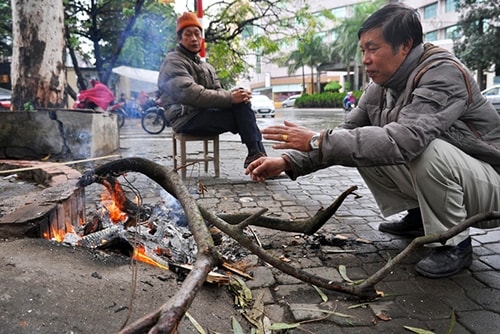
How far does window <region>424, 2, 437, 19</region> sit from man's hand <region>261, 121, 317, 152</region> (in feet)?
166

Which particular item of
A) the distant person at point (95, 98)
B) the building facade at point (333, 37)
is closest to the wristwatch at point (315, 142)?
the distant person at point (95, 98)

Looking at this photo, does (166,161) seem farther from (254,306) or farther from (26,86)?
(254,306)

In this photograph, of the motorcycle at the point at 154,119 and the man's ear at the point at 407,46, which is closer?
the man's ear at the point at 407,46

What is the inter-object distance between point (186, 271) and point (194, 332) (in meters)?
0.46

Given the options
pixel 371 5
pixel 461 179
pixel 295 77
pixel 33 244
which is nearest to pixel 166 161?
pixel 33 244

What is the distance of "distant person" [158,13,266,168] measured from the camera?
431cm

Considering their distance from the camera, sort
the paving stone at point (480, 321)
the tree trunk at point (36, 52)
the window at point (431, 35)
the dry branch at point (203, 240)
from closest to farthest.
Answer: the dry branch at point (203, 240), the paving stone at point (480, 321), the tree trunk at point (36, 52), the window at point (431, 35)

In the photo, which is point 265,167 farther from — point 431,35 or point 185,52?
point 431,35

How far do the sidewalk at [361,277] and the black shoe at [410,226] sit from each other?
0.30 feet

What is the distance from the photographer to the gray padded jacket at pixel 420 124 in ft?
6.82

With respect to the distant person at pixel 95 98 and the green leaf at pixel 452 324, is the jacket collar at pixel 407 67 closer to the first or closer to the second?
the green leaf at pixel 452 324

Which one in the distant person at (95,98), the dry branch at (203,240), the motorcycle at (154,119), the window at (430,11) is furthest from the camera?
the window at (430,11)

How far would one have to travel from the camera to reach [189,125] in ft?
14.8

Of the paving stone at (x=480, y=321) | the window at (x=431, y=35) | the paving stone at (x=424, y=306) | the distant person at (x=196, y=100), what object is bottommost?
the paving stone at (x=480, y=321)
